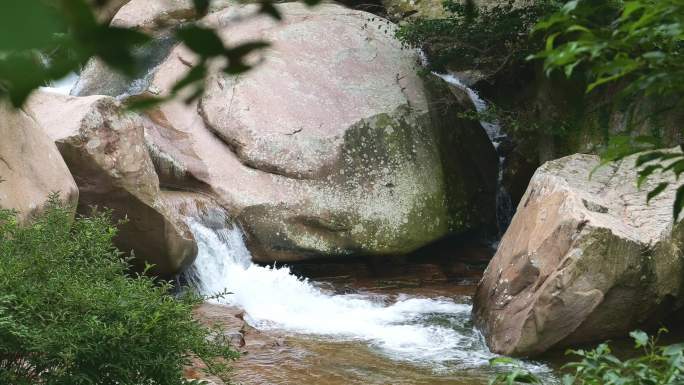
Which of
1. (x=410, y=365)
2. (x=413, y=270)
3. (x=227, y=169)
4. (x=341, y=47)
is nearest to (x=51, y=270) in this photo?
(x=410, y=365)

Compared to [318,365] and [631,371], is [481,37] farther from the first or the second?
[631,371]

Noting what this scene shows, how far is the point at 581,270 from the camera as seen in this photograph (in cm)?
615

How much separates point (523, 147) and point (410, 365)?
4.73 metres

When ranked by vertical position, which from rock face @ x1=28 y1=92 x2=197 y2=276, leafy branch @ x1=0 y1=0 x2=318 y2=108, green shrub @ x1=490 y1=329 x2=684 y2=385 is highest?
leafy branch @ x1=0 y1=0 x2=318 y2=108

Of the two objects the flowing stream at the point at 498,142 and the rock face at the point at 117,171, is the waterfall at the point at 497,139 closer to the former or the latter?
the flowing stream at the point at 498,142

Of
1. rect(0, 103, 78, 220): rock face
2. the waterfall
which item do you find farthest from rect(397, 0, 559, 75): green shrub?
rect(0, 103, 78, 220): rock face

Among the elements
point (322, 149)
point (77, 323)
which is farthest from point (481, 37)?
point (77, 323)

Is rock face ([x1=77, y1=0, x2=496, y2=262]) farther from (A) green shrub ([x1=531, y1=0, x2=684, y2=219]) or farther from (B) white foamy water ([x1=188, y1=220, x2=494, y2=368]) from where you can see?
(A) green shrub ([x1=531, y1=0, x2=684, y2=219])

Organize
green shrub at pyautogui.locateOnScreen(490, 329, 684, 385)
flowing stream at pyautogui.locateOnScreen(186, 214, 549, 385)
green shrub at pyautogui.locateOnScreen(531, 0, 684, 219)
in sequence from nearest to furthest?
green shrub at pyautogui.locateOnScreen(531, 0, 684, 219)
green shrub at pyautogui.locateOnScreen(490, 329, 684, 385)
flowing stream at pyautogui.locateOnScreen(186, 214, 549, 385)

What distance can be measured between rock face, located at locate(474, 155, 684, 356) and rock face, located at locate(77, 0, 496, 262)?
2.54 meters

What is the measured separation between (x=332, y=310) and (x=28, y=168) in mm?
3164

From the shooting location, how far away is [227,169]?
9055 mm

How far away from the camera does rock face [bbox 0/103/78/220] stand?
217 inches

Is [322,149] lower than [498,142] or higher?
lower
